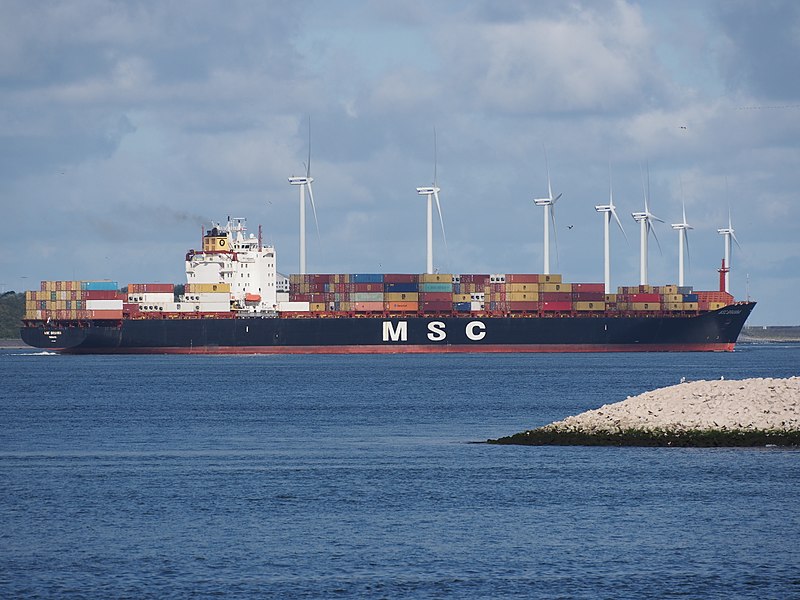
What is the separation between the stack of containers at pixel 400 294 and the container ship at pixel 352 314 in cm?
10

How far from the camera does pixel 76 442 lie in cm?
4884

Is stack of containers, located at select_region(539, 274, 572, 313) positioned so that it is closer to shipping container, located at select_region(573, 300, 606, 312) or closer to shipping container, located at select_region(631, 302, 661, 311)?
shipping container, located at select_region(573, 300, 606, 312)

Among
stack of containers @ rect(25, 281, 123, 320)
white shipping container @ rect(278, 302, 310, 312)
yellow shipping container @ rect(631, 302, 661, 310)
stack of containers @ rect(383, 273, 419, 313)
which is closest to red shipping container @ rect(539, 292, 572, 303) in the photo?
yellow shipping container @ rect(631, 302, 661, 310)

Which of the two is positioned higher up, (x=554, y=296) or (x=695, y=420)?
(x=554, y=296)

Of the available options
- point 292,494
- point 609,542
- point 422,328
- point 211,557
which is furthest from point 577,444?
point 422,328

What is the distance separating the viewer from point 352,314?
436ft

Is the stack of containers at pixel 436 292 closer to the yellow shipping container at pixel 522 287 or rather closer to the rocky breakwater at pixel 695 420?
the yellow shipping container at pixel 522 287

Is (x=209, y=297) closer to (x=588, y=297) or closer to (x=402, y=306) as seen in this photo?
(x=402, y=306)

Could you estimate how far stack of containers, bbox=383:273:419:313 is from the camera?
133250 millimetres

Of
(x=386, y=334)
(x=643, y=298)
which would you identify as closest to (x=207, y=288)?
(x=386, y=334)

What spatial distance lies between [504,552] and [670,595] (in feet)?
15.4

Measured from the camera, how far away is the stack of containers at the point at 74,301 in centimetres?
12962

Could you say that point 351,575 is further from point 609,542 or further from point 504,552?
point 609,542

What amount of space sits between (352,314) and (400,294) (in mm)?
5214
